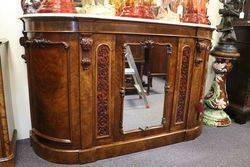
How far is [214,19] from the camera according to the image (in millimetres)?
2684

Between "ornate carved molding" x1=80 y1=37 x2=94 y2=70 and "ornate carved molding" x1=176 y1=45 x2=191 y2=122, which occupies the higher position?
"ornate carved molding" x1=80 y1=37 x2=94 y2=70

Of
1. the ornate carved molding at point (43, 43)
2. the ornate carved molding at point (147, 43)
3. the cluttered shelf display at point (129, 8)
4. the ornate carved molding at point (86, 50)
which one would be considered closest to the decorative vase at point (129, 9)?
the cluttered shelf display at point (129, 8)

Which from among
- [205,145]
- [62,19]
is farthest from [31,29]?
[205,145]

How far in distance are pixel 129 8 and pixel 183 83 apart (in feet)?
2.55

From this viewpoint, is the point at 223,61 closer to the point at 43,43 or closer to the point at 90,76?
the point at 90,76

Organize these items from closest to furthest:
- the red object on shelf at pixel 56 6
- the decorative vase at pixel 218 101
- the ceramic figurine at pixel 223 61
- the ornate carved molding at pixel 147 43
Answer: the red object on shelf at pixel 56 6
the ornate carved molding at pixel 147 43
the ceramic figurine at pixel 223 61
the decorative vase at pixel 218 101

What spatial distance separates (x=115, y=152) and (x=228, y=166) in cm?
86

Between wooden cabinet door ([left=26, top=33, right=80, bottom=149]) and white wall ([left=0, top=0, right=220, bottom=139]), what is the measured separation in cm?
19

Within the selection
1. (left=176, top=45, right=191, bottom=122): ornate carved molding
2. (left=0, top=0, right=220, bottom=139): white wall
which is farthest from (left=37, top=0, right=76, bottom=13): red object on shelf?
(left=176, top=45, right=191, bottom=122): ornate carved molding

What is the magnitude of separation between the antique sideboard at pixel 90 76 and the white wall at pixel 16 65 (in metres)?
0.15

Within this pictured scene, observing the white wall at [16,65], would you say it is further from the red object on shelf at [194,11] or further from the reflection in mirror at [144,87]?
the red object on shelf at [194,11]

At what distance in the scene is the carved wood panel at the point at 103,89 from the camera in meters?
1.57

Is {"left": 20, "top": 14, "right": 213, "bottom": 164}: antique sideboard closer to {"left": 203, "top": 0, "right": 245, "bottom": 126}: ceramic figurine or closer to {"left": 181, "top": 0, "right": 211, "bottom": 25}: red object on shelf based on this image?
{"left": 181, "top": 0, "right": 211, "bottom": 25}: red object on shelf

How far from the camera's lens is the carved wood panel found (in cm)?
157
